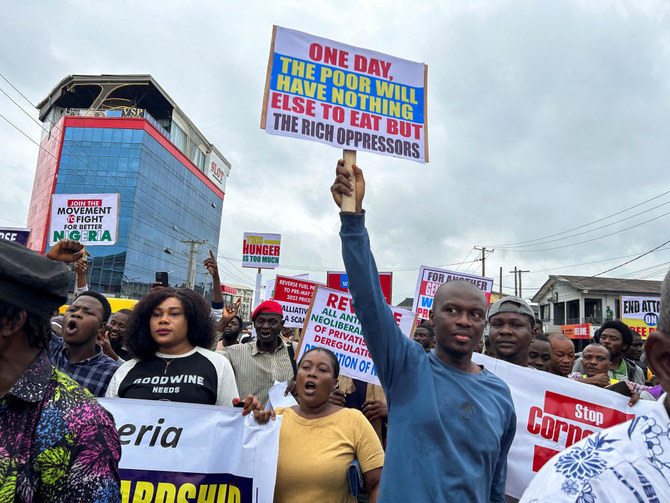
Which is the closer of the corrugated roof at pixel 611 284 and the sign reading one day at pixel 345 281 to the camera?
the sign reading one day at pixel 345 281

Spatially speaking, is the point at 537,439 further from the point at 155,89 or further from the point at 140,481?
the point at 155,89

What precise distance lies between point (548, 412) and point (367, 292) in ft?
7.70

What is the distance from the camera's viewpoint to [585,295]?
38.1 meters

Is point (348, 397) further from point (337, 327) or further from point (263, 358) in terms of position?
point (263, 358)

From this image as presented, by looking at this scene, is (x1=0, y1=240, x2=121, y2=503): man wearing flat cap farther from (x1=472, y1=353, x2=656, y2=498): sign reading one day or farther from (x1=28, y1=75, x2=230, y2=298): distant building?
(x1=28, y1=75, x2=230, y2=298): distant building

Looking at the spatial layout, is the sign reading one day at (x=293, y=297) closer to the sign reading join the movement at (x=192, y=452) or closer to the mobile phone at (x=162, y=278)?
the mobile phone at (x=162, y=278)

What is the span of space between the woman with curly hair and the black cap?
5.65ft

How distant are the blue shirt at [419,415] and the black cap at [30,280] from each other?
3.37 ft

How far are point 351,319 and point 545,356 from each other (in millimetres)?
1786

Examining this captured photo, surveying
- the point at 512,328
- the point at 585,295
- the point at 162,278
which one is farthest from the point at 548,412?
the point at 585,295

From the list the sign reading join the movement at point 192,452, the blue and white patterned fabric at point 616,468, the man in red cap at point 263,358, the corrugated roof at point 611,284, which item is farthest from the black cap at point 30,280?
the corrugated roof at point 611,284

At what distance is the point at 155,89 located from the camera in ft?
204

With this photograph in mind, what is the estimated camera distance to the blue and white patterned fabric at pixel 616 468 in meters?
0.76

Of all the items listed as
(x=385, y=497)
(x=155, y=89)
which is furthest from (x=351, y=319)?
(x=155, y=89)
